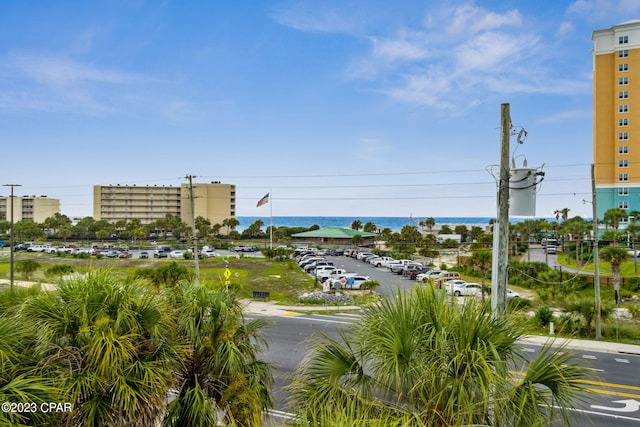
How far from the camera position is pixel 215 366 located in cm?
838

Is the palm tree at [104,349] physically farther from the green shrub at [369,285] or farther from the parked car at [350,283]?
the parked car at [350,283]

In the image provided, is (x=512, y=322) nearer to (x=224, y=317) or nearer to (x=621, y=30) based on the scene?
(x=224, y=317)

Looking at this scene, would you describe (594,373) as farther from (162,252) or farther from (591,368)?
(162,252)

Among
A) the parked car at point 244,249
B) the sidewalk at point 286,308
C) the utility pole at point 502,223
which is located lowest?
the sidewalk at point 286,308

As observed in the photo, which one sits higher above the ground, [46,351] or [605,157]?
[605,157]

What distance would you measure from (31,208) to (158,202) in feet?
140

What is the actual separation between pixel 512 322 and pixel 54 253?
3316 inches

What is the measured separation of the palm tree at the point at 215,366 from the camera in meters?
7.71

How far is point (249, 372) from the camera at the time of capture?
877 cm

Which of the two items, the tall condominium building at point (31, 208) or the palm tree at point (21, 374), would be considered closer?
the palm tree at point (21, 374)

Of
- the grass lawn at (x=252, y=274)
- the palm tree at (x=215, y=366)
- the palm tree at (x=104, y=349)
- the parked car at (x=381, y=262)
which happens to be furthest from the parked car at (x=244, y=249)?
the palm tree at (x=104, y=349)

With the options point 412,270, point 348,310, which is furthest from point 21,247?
point 348,310

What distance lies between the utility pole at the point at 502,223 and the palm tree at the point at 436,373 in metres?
3.45

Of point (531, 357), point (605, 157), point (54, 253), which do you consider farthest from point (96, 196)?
point (531, 357)
